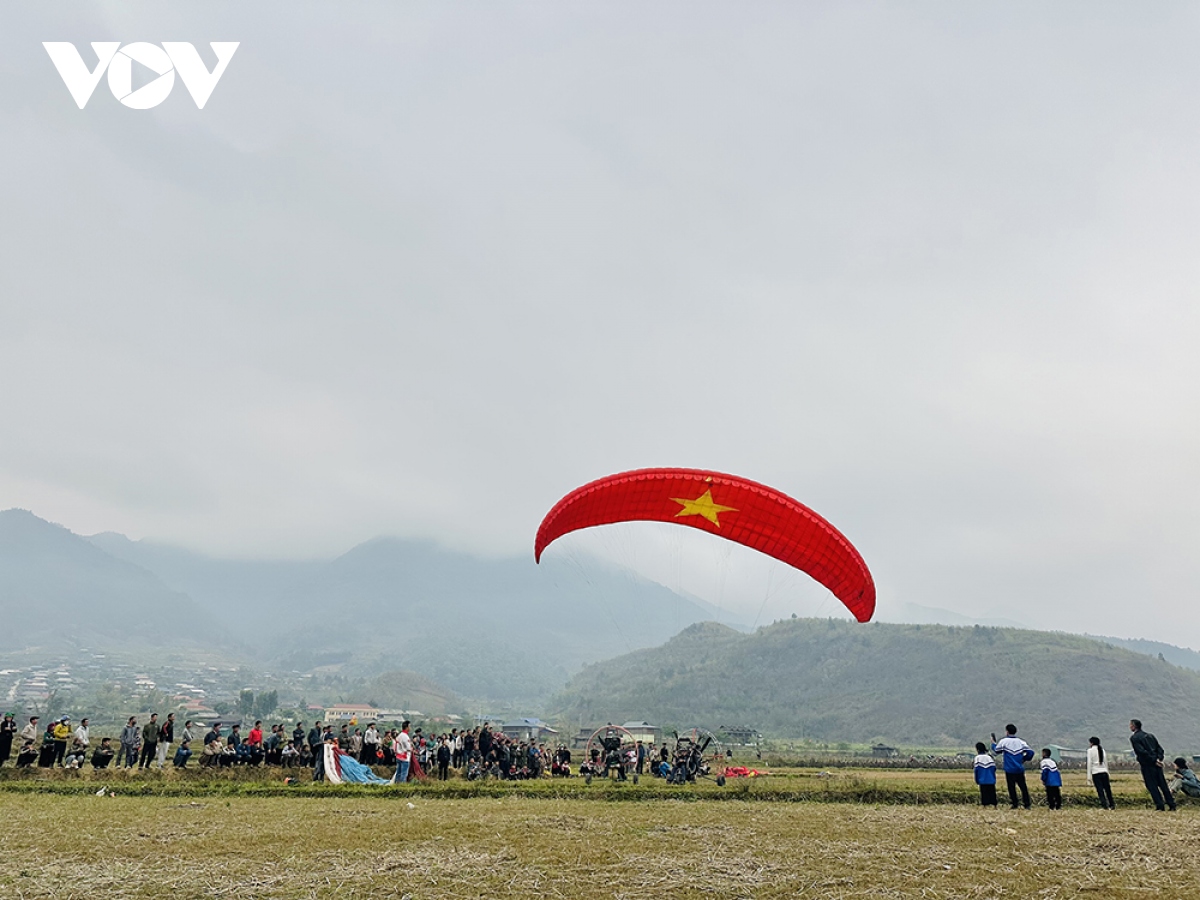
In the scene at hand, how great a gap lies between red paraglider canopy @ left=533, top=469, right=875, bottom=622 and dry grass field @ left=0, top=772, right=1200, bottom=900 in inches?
266

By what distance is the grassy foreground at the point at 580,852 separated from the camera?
860 cm

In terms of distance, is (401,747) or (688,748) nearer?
(401,747)

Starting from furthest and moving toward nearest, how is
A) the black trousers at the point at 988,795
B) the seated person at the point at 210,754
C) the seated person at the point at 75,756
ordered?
the seated person at the point at 210,754 → the seated person at the point at 75,756 → the black trousers at the point at 988,795

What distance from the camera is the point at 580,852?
1054 centimetres

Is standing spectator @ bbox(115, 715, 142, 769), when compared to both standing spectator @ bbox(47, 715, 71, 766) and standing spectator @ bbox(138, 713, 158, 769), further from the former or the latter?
standing spectator @ bbox(47, 715, 71, 766)

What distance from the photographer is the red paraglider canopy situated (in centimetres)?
2105

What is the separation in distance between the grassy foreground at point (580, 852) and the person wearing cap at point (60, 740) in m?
7.11

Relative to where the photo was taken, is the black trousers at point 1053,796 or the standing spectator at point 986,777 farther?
the standing spectator at point 986,777

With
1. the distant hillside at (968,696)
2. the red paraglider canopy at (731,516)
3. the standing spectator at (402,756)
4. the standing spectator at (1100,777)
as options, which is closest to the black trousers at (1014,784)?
the standing spectator at (1100,777)

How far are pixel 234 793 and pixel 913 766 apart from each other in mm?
36764

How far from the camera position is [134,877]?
891 cm

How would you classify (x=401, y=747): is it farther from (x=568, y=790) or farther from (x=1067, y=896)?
(x=1067, y=896)

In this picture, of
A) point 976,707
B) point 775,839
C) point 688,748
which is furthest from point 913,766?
point 976,707

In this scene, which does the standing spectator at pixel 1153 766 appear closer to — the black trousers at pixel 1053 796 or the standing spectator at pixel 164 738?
the black trousers at pixel 1053 796
